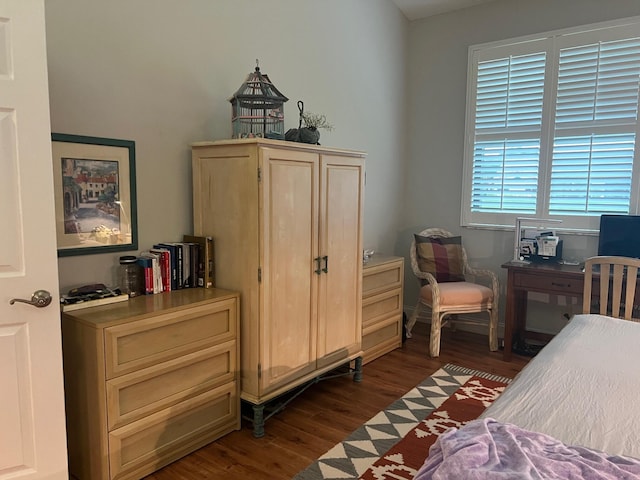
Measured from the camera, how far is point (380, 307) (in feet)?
12.5

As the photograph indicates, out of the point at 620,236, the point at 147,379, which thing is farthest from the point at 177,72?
the point at 620,236

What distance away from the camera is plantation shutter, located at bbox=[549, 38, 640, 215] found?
3789 millimetres

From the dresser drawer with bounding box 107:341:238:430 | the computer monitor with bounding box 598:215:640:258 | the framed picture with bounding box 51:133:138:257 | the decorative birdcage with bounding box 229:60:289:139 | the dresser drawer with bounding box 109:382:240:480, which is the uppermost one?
the decorative birdcage with bounding box 229:60:289:139

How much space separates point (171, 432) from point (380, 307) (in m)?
1.95

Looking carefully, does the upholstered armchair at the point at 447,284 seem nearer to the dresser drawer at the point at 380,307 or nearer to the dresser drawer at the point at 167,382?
the dresser drawer at the point at 380,307

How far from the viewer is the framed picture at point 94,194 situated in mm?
2311

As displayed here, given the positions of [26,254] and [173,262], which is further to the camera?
[173,262]

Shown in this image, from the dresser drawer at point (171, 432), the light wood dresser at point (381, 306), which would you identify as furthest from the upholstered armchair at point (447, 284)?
the dresser drawer at point (171, 432)

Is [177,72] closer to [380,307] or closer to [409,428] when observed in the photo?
[380,307]

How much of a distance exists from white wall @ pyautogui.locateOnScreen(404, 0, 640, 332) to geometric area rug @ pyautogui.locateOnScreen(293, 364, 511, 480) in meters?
1.36

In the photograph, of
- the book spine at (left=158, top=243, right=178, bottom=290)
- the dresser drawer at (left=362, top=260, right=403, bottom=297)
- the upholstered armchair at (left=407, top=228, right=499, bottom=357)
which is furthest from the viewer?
the upholstered armchair at (left=407, top=228, right=499, bottom=357)

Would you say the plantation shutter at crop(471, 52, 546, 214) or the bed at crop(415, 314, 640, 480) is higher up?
the plantation shutter at crop(471, 52, 546, 214)

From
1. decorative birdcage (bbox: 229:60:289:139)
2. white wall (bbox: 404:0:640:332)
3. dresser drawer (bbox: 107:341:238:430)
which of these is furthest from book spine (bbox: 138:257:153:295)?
white wall (bbox: 404:0:640:332)

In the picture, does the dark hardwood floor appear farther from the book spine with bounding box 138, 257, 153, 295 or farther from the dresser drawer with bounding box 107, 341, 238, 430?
the book spine with bounding box 138, 257, 153, 295
